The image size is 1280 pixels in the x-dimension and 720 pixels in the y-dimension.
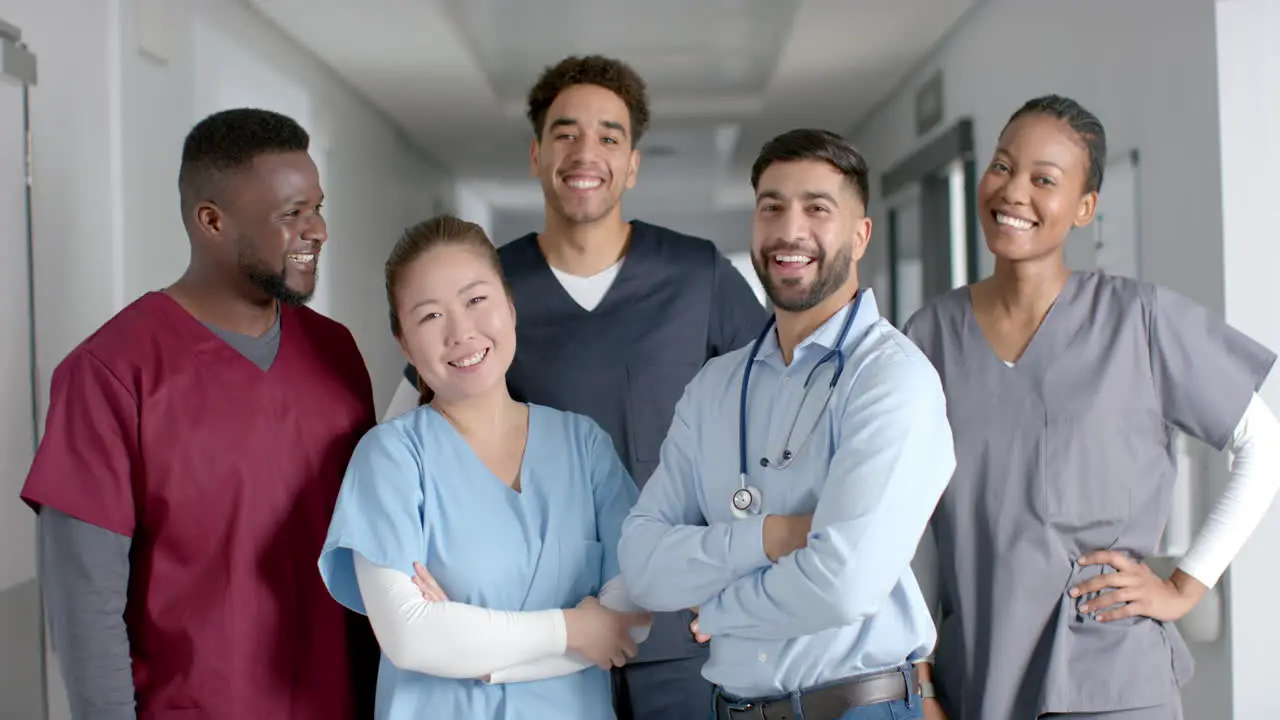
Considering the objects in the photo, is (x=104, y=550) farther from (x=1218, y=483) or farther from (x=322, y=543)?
(x=1218, y=483)

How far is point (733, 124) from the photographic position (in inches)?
309

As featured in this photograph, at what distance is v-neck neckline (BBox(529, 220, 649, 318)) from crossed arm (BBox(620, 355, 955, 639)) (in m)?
0.67

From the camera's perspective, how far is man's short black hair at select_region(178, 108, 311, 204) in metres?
1.73

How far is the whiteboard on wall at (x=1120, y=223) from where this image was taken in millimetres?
3273

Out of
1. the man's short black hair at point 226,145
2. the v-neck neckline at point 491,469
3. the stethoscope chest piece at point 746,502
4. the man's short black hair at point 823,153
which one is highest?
the man's short black hair at point 226,145

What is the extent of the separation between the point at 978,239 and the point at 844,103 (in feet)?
7.50

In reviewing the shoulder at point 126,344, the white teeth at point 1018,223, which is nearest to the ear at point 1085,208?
the white teeth at point 1018,223

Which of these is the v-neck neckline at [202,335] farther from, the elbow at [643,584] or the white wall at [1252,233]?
the white wall at [1252,233]

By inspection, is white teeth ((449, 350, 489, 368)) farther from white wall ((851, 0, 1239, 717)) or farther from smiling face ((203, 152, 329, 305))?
white wall ((851, 0, 1239, 717))

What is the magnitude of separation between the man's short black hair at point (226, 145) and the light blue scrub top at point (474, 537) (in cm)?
47

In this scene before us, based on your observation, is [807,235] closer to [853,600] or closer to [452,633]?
[853,600]

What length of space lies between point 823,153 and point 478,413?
635mm

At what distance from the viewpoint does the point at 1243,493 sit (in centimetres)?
189

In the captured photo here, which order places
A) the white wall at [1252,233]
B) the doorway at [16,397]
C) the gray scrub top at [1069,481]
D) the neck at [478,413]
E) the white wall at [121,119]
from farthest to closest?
the white wall at [1252,233] → the white wall at [121,119] → the doorway at [16,397] → the gray scrub top at [1069,481] → the neck at [478,413]
